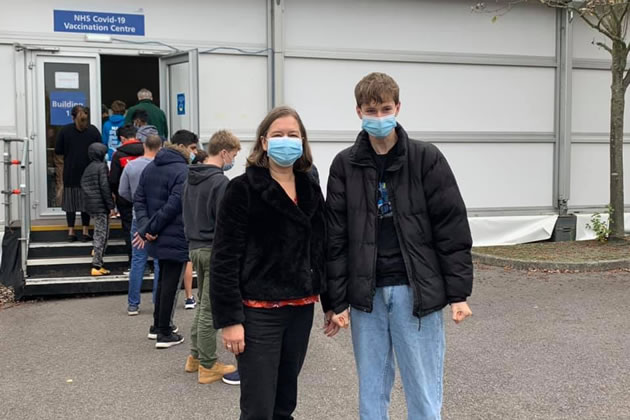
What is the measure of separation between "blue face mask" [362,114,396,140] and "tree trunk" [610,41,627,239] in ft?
27.7

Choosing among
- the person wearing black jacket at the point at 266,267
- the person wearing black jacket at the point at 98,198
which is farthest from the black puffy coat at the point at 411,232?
the person wearing black jacket at the point at 98,198

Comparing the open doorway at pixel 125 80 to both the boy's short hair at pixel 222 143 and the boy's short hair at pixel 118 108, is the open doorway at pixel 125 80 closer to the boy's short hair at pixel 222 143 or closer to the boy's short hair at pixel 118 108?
the boy's short hair at pixel 118 108

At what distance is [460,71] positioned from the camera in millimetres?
11391

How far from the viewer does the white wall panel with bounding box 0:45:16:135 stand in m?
9.38

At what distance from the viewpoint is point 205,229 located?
504 centimetres

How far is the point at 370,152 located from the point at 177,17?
7.55m

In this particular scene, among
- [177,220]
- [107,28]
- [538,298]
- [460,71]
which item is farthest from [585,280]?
[107,28]

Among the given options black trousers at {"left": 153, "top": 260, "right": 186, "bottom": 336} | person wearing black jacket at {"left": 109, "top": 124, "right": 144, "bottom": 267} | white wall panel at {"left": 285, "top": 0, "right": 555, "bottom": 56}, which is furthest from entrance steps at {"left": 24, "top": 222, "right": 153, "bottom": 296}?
white wall panel at {"left": 285, "top": 0, "right": 555, "bottom": 56}

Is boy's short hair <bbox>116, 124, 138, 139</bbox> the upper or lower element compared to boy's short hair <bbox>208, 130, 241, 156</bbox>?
upper

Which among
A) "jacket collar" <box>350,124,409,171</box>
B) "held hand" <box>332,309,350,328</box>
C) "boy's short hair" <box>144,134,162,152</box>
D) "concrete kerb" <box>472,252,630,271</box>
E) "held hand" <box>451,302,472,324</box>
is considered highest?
"boy's short hair" <box>144,134,162,152</box>

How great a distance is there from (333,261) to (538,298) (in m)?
5.32

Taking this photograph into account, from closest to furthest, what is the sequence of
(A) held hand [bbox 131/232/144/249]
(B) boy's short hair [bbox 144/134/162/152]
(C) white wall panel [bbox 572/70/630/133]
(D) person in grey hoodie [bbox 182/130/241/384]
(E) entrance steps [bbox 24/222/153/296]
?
1. (D) person in grey hoodie [bbox 182/130/241/384]
2. (A) held hand [bbox 131/232/144/249]
3. (B) boy's short hair [bbox 144/134/162/152]
4. (E) entrance steps [bbox 24/222/153/296]
5. (C) white wall panel [bbox 572/70/630/133]

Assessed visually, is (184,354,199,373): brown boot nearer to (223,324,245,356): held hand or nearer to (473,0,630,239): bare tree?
(223,324,245,356): held hand

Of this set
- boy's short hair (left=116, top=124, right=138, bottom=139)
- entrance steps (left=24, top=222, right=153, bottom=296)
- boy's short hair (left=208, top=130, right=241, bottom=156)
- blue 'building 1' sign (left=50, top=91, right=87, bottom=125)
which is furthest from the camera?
blue 'building 1' sign (left=50, top=91, right=87, bottom=125)
